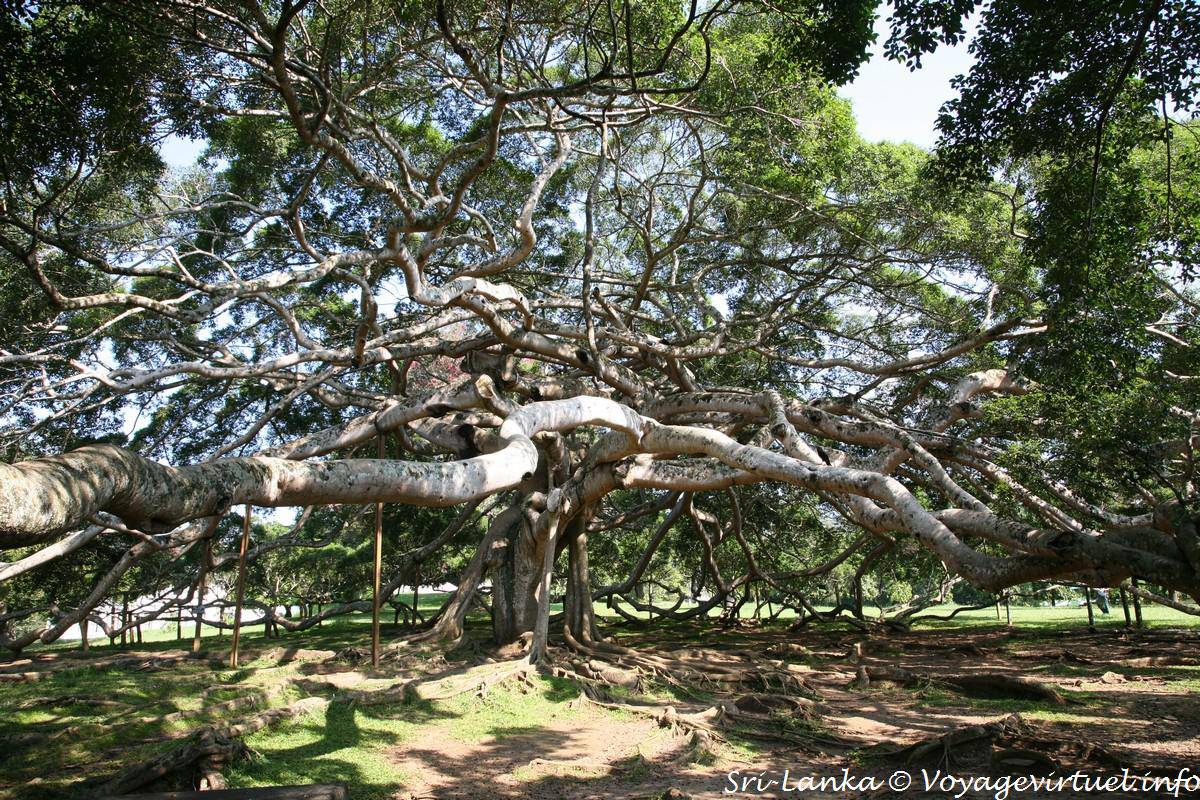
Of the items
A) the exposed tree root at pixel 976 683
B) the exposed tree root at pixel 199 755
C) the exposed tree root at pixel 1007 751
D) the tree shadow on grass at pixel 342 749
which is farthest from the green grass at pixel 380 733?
the exposed tree root at pixel 976 683

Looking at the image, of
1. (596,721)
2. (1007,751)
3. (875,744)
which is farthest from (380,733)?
(1007,751)

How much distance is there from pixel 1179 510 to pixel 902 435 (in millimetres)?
3116

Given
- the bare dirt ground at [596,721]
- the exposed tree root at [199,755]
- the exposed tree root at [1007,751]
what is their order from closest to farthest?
the exposed tree root at [199,755]
the exposed tree root at [1007,751]
the bare dirt ground at [596,721]

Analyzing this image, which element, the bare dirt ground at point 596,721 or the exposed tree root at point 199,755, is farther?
the bare dirt ground at point 596,721

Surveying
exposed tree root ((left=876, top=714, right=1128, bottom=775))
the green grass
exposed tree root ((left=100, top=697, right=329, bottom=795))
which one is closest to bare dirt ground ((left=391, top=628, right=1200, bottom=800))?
exposed tree root ((left=876, top=714, right=1128, bottom=775))

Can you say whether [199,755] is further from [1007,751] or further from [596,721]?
[1007,751]

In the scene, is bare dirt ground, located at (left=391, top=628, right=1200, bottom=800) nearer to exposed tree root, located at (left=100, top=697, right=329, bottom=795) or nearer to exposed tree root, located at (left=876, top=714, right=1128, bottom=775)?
exposed tree root, located at (left=876, top=714, right=1128, bottom=775)

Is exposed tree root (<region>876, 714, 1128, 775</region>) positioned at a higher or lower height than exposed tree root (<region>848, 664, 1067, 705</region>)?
higher

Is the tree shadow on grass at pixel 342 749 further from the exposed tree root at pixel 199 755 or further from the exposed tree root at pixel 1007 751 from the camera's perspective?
the exposed tree root at pixel 1007 751

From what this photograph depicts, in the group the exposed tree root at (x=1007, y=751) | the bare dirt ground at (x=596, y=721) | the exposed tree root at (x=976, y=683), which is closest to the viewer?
the exposed tree root at (x=1007, y=751)

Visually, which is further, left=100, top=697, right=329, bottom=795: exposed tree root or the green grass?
the green grass

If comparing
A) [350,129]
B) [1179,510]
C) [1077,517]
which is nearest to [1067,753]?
[1179,510]

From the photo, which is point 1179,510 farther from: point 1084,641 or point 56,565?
point 56,565

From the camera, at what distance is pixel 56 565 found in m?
11.4
